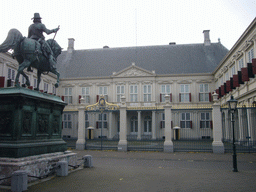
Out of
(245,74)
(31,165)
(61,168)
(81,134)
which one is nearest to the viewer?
(31,165)

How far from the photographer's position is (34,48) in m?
7.07

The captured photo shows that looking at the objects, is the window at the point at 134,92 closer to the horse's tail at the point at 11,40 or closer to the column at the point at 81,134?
the column at the point at 81,134

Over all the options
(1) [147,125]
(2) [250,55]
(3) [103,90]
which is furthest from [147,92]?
(2) [250,55]

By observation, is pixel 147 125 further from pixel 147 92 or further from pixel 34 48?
pixel 34 48

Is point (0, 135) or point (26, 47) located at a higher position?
point (26, 47)

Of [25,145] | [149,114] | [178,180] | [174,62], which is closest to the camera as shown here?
[25,145]

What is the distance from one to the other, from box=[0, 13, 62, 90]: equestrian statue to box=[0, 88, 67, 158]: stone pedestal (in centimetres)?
50

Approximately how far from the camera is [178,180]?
663cm

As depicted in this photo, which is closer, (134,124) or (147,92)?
(134,124)

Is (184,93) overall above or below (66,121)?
above

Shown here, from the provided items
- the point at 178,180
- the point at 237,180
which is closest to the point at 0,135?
the point at 178,180

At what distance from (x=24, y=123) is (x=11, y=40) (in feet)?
7.94

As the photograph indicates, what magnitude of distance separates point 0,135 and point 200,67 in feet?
91.4

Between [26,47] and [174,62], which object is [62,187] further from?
[174,62]
